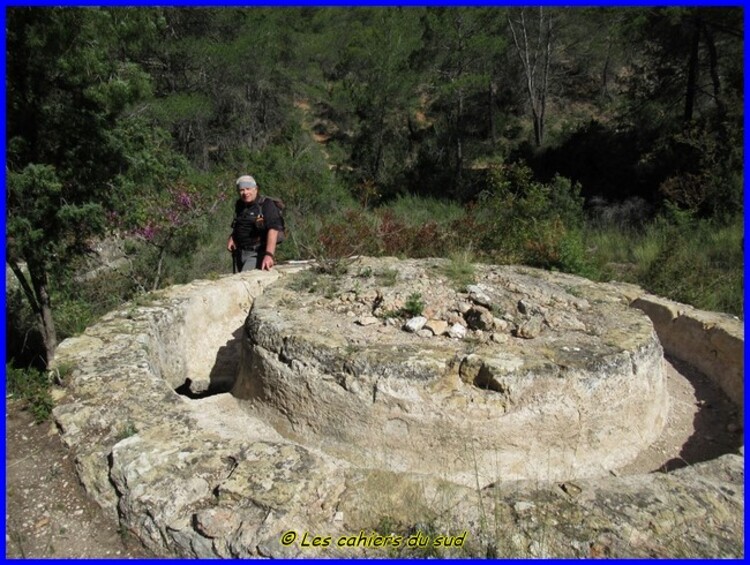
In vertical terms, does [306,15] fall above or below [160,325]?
above

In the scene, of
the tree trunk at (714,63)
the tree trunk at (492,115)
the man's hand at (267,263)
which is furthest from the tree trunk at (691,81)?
the man's hand at (267,263)

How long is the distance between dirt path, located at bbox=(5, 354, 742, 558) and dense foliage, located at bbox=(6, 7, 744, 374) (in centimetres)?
128

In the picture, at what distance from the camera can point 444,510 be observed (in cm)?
231

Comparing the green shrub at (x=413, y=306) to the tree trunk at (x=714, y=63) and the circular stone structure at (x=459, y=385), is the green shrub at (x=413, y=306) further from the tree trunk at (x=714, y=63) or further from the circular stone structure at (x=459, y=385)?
the tree trunk at (x=714, y=63)

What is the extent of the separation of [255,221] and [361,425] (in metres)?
2.60

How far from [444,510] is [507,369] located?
0.88 meters

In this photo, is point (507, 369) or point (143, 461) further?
point (507, 369)

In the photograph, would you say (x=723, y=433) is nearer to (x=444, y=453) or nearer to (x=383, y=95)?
(x=444, y=453)

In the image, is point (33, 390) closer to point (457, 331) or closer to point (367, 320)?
point (367, 320)

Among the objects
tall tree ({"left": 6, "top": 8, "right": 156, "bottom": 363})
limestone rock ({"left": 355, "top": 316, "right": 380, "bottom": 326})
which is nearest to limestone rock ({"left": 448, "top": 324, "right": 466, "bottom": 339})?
limestone rock ({"left": 355, "top": 316, "right": 380, "bottom": 326})

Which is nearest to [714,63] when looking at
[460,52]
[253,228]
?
[460,52]

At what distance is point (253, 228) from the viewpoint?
5.09 m

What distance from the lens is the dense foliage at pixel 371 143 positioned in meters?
3.48

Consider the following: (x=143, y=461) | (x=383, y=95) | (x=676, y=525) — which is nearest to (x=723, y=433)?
(x=676, y=525)
